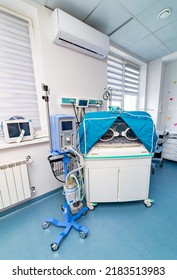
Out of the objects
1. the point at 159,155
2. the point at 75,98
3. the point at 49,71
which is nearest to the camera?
the point at 49,71

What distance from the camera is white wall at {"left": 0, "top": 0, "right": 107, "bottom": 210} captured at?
1604 mm

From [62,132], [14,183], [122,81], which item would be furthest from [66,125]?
[122,81]

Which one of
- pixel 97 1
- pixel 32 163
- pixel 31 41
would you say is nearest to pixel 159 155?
pixel 32 163

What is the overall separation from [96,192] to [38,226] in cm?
81

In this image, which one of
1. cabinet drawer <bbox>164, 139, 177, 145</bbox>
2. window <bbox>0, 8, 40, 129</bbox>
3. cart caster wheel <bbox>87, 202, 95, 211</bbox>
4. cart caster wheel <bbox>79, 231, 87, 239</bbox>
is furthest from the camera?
cabinet drawer <bbox>164, 139, 177, 145</bbox>

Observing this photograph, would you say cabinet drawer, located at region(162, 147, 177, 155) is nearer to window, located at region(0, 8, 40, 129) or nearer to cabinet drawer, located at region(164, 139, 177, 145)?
cabinet drawer, located at region(164, 139, 177, 145)

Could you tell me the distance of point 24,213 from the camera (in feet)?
5.53

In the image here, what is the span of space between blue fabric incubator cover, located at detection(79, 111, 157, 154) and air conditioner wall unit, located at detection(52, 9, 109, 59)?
3.75 feet

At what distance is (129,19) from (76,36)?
0.93m

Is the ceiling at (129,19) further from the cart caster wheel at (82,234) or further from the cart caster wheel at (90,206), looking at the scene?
the cart caster wheel at (82,234)

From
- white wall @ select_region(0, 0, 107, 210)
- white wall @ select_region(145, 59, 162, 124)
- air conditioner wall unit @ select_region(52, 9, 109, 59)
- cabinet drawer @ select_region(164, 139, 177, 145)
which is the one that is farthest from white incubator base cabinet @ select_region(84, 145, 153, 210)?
white wall @ select_region(145, 59, 162, 124)

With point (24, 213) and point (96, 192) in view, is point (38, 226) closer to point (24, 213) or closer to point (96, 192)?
point (24, 213)

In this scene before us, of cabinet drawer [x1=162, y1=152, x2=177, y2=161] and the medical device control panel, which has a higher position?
the medical device control panel
